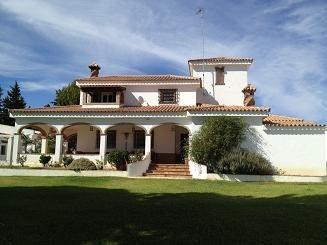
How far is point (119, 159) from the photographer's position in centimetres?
2694

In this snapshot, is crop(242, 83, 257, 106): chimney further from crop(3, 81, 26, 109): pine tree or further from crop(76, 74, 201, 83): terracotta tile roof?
crop(3, 81, 26, 109): pine tree

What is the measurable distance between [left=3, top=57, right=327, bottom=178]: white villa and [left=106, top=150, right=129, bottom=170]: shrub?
0.99m

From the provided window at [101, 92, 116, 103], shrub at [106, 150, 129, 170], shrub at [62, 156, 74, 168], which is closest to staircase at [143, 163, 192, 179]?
shrub at [106, 150, 129, 170]

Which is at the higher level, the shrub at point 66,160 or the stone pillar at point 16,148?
the stone pillar at point 16,148

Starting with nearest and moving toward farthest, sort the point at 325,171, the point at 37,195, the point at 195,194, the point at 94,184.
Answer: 1. the point at 37,195
2. the point at 195,194
3. the point at 94,184
4. the point at 325,171

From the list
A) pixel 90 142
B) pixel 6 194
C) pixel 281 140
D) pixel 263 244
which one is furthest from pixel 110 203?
pixel 90 142

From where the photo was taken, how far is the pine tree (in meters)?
69.7

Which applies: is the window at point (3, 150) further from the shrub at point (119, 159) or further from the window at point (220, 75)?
the window at point (220, 75)

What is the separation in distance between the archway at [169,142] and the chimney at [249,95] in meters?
5.43

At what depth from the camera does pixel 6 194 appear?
15031 mm

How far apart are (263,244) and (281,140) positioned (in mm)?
19098

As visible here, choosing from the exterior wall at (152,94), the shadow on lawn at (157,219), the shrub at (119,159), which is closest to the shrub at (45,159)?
the shrub at (119,159)

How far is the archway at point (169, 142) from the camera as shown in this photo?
98.4 ft

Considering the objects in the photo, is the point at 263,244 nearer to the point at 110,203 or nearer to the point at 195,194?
the point at 110,203
